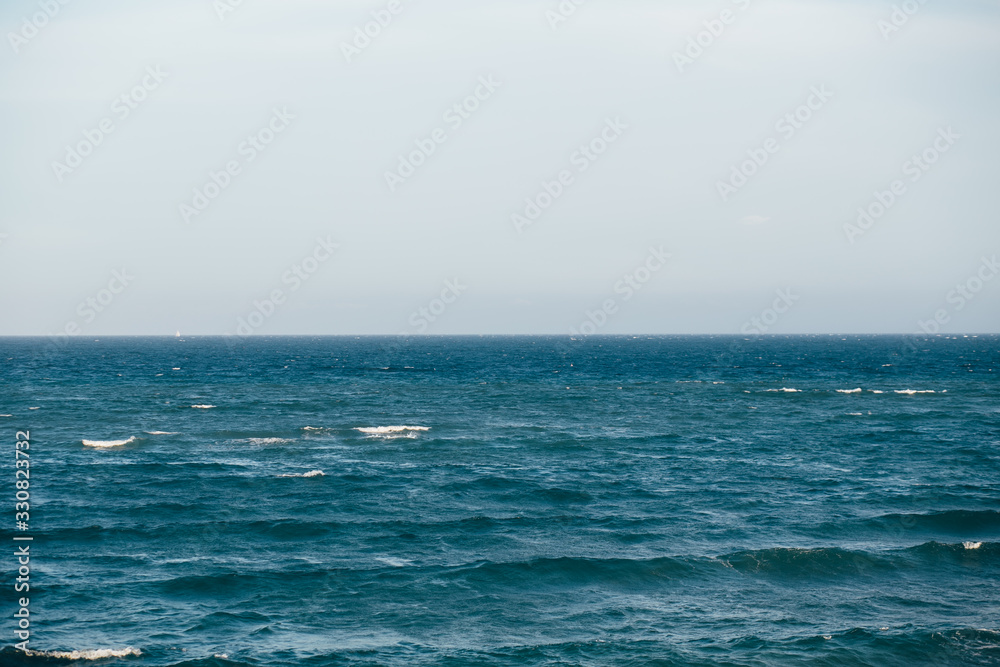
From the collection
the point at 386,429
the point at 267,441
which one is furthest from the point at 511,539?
the point at 386,429

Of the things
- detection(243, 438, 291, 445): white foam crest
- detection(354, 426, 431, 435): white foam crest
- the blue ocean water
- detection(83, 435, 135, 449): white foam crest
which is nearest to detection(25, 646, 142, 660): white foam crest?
the blue ocean water

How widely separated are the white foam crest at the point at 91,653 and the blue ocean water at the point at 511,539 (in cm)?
7

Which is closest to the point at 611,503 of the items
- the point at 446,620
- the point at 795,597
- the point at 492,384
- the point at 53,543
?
the point at 795,597

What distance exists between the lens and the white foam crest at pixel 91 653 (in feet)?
64.3

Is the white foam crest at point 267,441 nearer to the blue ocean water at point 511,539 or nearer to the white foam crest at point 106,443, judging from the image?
the blue ocean water at point 511,539

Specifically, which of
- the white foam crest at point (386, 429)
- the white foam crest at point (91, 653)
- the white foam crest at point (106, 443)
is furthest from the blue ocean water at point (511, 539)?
the white foam crest at point (386, 429)

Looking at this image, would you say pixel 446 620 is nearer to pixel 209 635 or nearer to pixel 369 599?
pixel 369 599

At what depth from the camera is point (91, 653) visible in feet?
65.0

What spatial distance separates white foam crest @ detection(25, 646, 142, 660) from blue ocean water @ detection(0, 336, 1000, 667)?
69 millimetres

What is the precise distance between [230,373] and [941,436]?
99455 millimetres

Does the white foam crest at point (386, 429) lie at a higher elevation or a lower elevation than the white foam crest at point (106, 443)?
lower

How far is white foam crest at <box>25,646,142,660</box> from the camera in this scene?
1961 centimetres

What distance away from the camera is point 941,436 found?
55.8 meters

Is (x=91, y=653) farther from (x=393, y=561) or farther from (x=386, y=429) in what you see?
(x=386, y=429)
